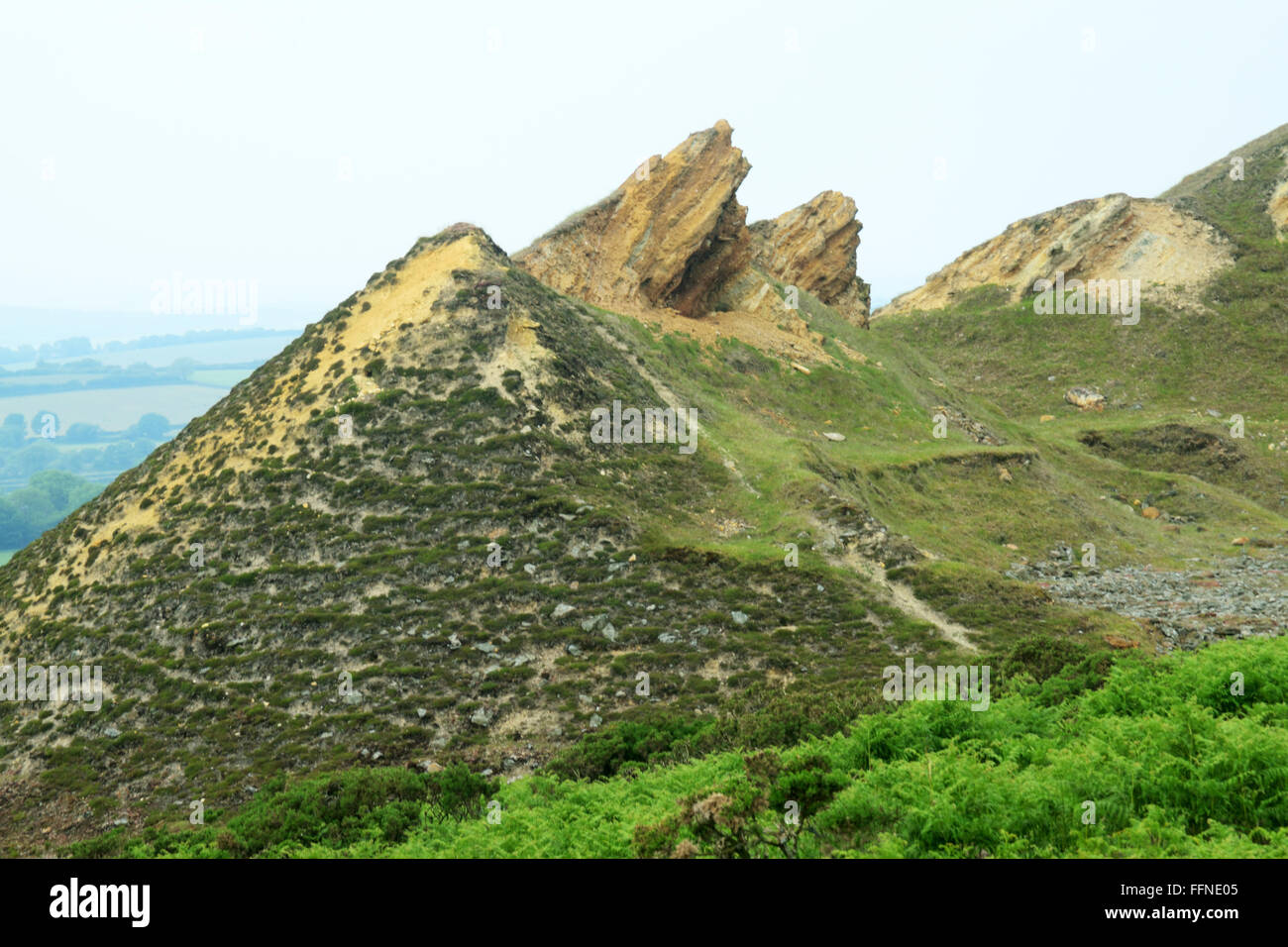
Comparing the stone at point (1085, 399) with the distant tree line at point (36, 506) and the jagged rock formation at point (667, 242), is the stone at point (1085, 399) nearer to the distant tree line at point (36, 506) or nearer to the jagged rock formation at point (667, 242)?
the jagged rock formation at point (667, 242)

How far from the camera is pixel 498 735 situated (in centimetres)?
2025

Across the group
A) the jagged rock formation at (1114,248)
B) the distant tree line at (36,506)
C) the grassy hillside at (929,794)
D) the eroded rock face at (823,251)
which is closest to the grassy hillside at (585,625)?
the grassy hillside at (929,794)

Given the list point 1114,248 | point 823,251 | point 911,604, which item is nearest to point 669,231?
point 823,251

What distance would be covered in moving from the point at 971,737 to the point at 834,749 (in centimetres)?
253

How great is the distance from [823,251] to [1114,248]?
32.9m

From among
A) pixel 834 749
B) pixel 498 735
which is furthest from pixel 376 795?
pixel 834 749

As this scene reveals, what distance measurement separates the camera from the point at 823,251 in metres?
75.7

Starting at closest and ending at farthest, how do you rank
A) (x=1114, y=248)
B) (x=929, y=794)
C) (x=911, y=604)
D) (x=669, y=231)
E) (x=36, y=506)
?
(x=929, y=794), (x=911, y=604), (x=669, y=231), (x=1114, y=248), (x=36, y=506)

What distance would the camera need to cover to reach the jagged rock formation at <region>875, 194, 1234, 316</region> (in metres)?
81.4

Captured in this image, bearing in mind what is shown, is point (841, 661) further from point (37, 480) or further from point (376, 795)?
point (37, 480)

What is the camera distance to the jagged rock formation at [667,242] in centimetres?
4741

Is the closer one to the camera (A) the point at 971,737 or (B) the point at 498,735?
(A) the point at 971,737

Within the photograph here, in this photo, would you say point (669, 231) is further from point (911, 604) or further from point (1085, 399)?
point (1085, 399)

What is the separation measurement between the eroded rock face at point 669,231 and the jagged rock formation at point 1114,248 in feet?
168
